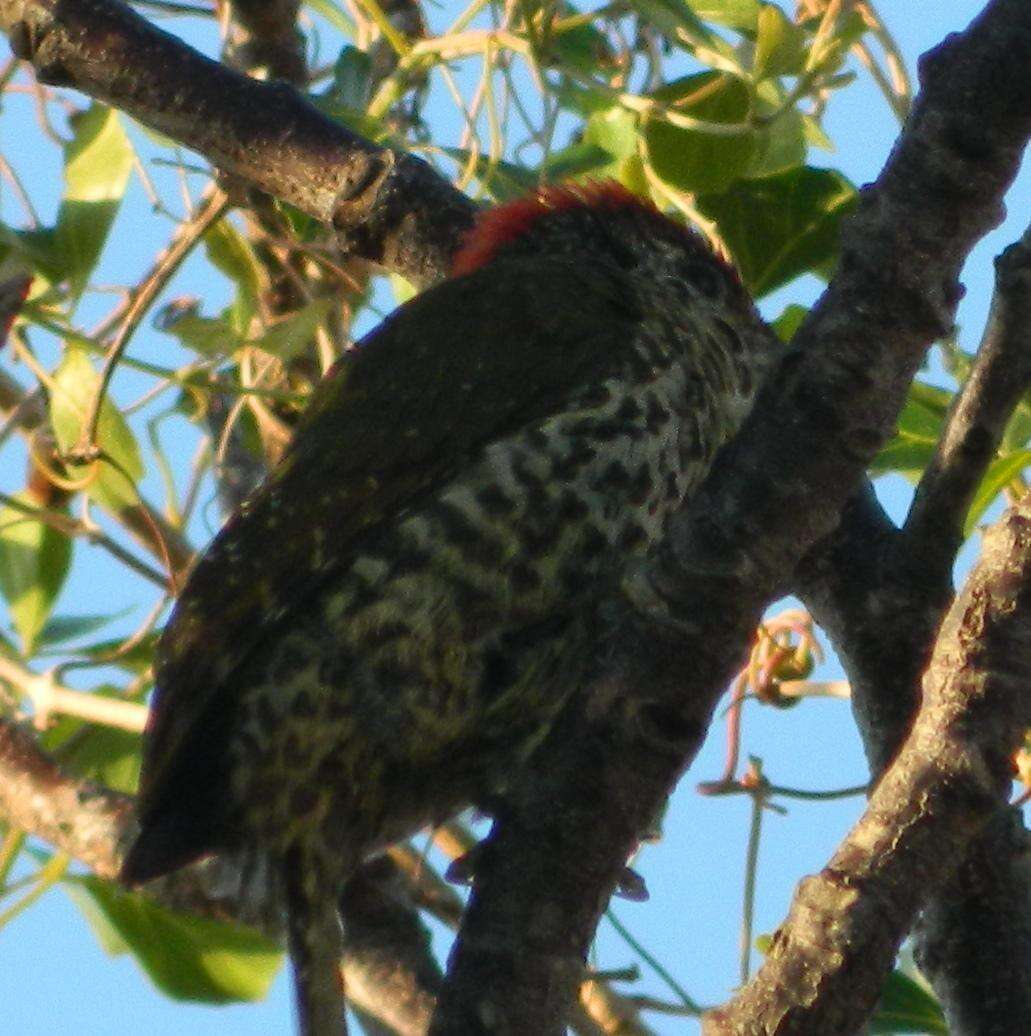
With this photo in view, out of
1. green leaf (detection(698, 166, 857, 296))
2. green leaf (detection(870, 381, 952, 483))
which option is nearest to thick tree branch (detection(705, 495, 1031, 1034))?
green leaf (detection(870, 381, 952, 483))

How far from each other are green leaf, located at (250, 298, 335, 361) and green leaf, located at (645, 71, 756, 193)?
2.23ft

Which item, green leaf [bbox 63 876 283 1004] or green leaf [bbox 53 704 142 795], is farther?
green leaf [bbox 53 704 142 795]

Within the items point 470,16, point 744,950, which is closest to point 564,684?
point 744,950

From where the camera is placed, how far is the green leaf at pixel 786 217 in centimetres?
294

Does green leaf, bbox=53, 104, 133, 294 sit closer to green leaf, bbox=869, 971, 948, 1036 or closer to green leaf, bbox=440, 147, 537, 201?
green leaf, bbox=440, 147, 537, 201

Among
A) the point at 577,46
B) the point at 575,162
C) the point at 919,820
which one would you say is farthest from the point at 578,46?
the point at 919,820

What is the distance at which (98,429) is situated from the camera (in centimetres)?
330

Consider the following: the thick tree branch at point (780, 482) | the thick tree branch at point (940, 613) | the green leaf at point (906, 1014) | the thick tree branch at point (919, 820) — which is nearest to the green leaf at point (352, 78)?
the thick tree branch at point (940, 613)

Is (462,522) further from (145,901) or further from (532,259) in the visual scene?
(145,901)

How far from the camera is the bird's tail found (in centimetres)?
230

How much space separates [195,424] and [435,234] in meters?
1.04

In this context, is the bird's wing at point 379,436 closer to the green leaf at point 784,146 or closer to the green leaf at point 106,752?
the green leaf at point 784,146

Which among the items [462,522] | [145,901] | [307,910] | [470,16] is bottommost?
[307,910]

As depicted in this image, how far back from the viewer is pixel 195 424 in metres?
3.93
